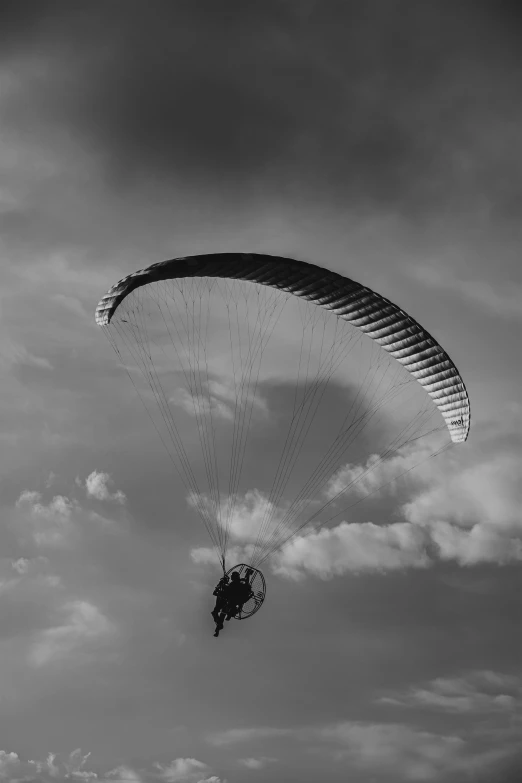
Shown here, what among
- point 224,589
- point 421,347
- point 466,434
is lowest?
point 224,589

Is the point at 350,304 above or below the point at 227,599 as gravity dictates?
above

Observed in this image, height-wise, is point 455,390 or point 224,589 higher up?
point 455,390

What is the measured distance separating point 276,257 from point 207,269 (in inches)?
92.0

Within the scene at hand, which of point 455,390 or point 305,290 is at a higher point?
point 305,290

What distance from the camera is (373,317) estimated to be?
33.6m

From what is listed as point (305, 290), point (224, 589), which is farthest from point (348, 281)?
point (224, 589)

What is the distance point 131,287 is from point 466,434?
13.1 meters

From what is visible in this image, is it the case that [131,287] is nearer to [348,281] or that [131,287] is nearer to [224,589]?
[348,281]

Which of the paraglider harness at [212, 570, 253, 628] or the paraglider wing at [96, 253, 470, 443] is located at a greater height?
the paraglider wing at [96, 253, 470, 443]

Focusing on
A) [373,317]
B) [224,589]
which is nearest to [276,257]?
[373,317]

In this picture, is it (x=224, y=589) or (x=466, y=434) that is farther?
(x=466, y=434)

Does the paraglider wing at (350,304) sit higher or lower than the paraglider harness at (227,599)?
higher

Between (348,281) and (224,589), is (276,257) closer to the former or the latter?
(348,281)

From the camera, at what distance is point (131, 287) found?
98.5 feet
